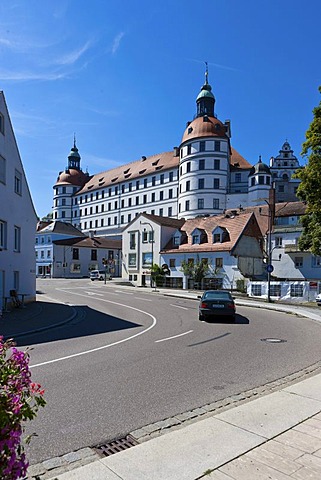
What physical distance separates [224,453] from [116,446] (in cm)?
137

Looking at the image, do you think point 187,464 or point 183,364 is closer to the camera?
point 187,464

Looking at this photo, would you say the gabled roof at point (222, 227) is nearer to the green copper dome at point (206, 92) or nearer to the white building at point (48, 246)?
the white building at point (48, 246)

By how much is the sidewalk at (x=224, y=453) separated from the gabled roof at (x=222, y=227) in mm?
37130

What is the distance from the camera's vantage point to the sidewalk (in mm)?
3939

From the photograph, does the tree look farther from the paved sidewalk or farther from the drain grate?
the drain grate

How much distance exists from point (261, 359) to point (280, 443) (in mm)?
5434

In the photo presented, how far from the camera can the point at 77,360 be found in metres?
9.35

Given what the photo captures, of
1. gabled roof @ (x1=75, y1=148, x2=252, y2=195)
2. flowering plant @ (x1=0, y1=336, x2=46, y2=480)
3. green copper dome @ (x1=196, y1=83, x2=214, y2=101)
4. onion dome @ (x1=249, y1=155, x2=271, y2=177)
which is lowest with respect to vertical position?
flowering plant @ (x1=0, y1=336, x2=46, y2=480)

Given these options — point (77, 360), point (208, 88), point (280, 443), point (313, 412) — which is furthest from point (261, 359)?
point (208, 88)

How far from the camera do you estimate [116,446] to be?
4.73m

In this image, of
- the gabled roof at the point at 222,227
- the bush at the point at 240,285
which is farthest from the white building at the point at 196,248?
the bush at the point at 240,285

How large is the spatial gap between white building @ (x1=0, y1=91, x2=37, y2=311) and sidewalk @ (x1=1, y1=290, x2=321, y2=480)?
1697 cm

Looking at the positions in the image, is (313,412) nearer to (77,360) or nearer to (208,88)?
(77,360)

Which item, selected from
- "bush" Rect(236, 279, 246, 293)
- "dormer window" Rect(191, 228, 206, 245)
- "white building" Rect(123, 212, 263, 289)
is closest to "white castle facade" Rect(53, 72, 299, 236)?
"white building" Rect(123, 212, 263, 289)
